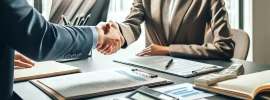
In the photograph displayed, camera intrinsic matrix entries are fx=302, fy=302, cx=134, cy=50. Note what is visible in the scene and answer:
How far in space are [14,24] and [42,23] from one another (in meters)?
0.08

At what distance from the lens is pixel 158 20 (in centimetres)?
177

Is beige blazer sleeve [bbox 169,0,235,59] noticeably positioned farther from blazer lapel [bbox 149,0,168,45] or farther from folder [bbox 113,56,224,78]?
blazer lapel [bbox 149,0,168,45]

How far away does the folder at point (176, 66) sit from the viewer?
3.37ft

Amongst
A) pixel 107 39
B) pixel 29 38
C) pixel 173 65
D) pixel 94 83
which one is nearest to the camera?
pixel 29 38

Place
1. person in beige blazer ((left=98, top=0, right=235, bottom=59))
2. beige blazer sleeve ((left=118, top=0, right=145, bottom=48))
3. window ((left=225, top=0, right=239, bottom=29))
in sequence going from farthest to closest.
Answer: window ((left=225, top=0, right=239, bottom=29)) → beige blazer sleeve ((left=118, top=0, right=145, bottom=48)) → person in beige blazer ((left=98, top=0, right=235, bottom=59))

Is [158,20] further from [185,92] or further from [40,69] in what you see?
[185,92]

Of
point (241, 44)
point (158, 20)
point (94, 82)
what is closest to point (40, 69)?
point (94, 82)

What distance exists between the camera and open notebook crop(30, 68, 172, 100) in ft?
2.61

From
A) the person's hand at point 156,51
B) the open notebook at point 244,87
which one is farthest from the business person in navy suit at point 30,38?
the person's hand at point 156,51

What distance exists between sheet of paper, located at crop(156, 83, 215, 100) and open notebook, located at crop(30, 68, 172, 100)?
69 millimetres

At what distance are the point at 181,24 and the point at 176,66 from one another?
619 mm

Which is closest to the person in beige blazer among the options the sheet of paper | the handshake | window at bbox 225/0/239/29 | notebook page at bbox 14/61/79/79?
the handshake

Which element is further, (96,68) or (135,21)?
(135,21)

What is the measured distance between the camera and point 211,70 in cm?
106
